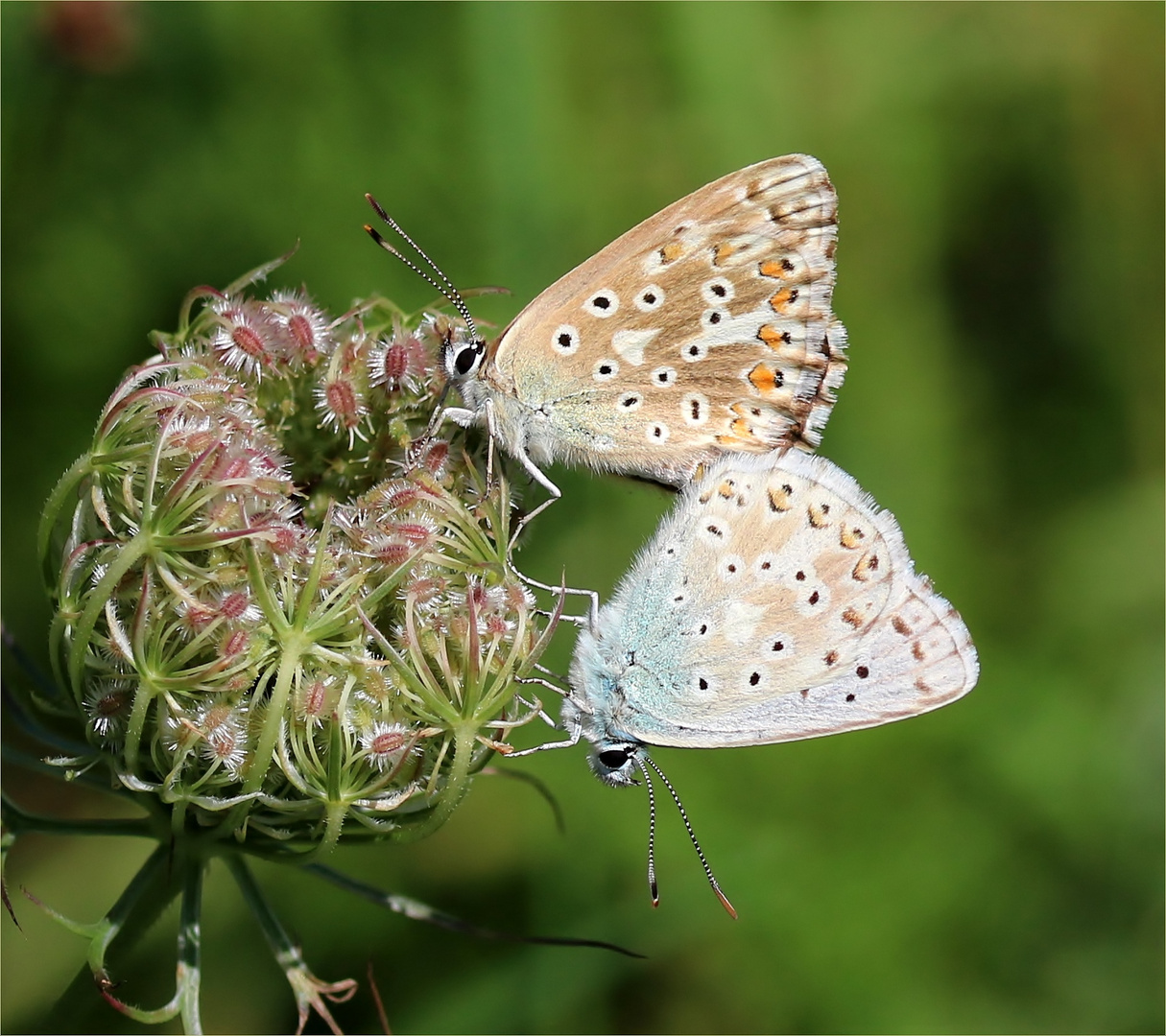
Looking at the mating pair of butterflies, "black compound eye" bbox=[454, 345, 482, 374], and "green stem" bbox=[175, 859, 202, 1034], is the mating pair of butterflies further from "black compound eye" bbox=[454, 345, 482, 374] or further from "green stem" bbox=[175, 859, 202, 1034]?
"green stem" bbox=[175, 859, 202, 1034]

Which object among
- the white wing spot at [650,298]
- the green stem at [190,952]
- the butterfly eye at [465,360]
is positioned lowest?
the green stem at [190,952]

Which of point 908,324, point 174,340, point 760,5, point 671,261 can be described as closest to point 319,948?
point 174,340

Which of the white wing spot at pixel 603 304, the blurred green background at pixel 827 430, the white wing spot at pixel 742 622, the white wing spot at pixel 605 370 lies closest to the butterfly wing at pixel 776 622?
the white wing spot at pixel 742 622

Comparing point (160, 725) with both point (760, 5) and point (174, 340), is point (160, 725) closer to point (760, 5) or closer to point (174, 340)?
point (174, 340)

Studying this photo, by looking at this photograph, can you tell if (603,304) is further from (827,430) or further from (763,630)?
(827,430)

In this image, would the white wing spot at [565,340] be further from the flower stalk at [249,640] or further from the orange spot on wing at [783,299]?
the orange spot on wing at [783,299]

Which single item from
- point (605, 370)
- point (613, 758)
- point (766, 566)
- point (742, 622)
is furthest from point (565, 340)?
point (613, 758)

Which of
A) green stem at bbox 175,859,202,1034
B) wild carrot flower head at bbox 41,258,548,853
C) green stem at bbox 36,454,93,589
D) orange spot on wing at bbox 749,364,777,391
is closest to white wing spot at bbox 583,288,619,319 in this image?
orange spot on wing at bbox 749,364,777,391
